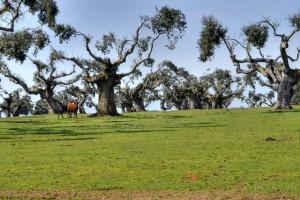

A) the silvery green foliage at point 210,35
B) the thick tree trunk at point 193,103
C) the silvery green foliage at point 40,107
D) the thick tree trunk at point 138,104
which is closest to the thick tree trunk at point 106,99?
the silvery green foliage at point 210,35

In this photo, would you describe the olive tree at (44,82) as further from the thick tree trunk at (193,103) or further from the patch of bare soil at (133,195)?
the patch of bare soil at (133,195)

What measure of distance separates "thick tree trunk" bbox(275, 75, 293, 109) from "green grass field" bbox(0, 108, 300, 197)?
77.3 ft

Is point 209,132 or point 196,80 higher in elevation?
point 196,80

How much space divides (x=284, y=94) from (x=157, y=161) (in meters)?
38.6

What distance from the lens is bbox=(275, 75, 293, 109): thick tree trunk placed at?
58688 millimetres

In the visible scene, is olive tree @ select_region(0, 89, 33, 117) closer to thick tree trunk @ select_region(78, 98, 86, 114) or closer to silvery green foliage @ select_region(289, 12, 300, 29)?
thick tree trunk @ select_region(78, 98, 86, 114)

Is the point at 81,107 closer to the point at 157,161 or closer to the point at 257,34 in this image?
the point at 257,34

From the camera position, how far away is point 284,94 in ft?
193

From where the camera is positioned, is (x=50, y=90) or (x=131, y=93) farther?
(x=131, y=93)

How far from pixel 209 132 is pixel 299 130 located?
15.7 ft

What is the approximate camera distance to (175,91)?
355 ft

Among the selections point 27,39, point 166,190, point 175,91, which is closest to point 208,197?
point 166,190

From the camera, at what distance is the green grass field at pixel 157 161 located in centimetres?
1736

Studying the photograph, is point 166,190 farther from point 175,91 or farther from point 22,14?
point 175,91
